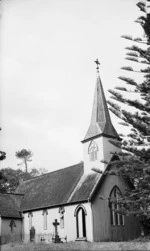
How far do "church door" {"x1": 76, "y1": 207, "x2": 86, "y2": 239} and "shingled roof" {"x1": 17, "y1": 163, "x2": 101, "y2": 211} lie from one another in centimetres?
89

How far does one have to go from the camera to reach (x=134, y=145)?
61.1ft

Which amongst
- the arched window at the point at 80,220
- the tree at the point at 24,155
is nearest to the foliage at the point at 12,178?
the tree at the point at 24,155

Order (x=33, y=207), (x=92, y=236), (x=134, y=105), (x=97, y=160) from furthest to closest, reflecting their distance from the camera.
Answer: (x=33, y=207), (x=97, y=160), (x=92, y=236), (x=134, y=105)

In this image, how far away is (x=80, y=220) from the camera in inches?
1030

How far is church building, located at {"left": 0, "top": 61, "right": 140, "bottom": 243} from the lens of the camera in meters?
25.9

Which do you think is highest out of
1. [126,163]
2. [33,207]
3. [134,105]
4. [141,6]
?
[141,6]

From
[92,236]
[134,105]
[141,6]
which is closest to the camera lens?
[141,6]

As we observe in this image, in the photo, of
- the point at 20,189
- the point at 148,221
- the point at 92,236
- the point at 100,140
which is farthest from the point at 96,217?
the point at 20,189

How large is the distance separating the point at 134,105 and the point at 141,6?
5.05m

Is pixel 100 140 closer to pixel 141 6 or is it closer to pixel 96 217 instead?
pixel 96 217

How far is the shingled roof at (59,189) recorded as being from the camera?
27203mm

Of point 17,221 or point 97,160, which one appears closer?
point 97,160

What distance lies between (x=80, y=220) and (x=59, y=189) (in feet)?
14.7

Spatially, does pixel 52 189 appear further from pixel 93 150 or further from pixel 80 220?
pixel 80 220
